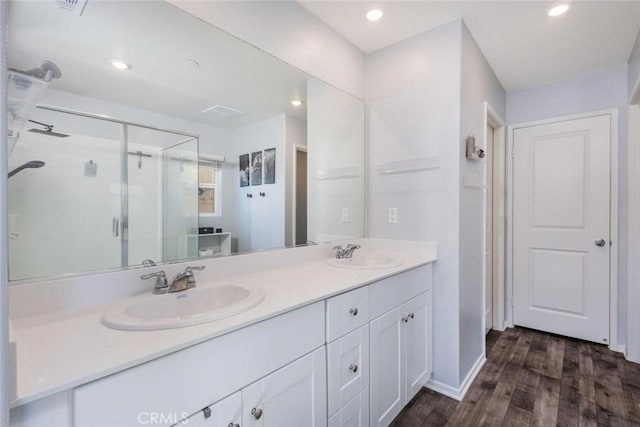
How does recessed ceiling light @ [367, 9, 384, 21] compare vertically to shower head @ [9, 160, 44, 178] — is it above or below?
above

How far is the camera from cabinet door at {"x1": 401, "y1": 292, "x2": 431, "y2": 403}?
5.54 feet

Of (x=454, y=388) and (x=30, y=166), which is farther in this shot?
(x=454, y=388)

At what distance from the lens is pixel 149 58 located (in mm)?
1211

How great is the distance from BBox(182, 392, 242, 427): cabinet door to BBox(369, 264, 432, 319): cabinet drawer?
0.74 metres

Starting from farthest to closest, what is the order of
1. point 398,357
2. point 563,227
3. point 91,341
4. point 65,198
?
point 563,227, point 398,357, point 65,198, point 91,341

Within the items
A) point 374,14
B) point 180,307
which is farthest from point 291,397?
point 374,14

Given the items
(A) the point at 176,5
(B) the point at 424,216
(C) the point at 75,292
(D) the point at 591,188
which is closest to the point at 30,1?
(A) the point at 176,5

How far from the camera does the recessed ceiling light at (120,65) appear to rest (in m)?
1.12

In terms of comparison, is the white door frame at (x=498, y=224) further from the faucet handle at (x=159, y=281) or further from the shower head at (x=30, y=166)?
the shower head at (x=30, y=166)

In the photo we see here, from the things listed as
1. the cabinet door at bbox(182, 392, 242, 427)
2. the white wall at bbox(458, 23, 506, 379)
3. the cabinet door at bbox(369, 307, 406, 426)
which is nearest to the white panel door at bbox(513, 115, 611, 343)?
the white wall at bbox(458, 23, 506, 379)

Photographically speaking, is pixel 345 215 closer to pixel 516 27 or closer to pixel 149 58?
pixel 149 58

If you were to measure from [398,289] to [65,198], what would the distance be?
1.52 meters

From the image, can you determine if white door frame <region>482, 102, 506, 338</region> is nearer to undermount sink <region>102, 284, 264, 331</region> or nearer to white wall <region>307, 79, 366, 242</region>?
white wall <region>307, 79, 366, 242</region>

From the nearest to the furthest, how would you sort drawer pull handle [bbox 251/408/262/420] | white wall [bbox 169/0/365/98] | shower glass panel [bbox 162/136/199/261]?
drawer pull handle [bbox 251/408/262/420], shower glass panel [bbox 162/136/199/261], white wall [bbox 169/0/365/98]
